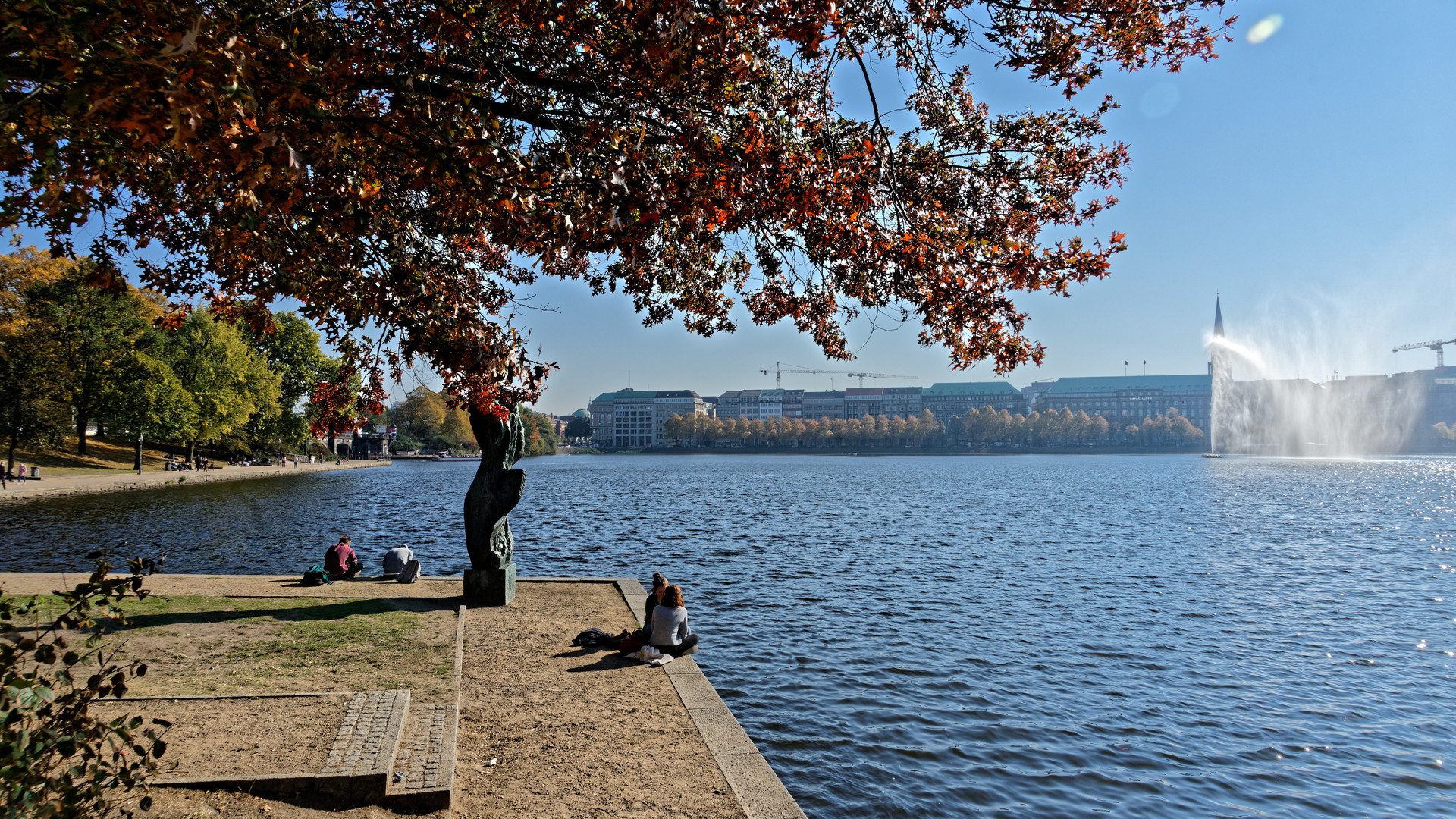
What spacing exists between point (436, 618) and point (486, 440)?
10.1 feet

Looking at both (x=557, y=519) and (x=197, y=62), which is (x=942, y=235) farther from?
(x=557, y=519)

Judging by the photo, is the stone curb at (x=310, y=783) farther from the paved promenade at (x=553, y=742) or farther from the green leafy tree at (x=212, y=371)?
the green leafy tree at (x=212, y=371)

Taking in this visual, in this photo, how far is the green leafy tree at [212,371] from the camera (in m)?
64.5

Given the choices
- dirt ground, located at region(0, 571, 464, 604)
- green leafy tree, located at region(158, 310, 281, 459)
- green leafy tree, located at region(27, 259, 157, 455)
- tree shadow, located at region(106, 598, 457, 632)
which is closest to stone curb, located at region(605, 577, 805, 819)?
tree shadow, located at region(106, 598, 457, 632)

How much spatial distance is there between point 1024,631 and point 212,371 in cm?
6768

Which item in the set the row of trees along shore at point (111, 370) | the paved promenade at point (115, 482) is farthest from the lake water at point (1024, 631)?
the row of trees along shore at point (111, 370)

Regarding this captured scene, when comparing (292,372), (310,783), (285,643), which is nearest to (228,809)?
(310,783)

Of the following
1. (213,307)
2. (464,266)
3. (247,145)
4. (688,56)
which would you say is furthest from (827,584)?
(247,145)

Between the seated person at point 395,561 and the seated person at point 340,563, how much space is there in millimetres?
708

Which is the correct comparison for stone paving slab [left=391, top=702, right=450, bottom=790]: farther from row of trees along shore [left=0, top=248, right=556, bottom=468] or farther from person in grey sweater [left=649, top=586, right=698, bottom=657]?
row of trees along shore [left=0, top=248, right=556, bottom=468]

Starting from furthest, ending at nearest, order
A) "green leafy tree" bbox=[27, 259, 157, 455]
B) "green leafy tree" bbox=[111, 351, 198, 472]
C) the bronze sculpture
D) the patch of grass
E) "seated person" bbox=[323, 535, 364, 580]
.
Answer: "green leafy tree" bbox=[111, 351, 198, 472]
"green leafy tree" bbox=[27, 259, 157, 455]
"seated person" bbox=[323, 535, 364, 580]
the bronze sculpture
the patch of grass

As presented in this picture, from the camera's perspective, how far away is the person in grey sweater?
1184 cm

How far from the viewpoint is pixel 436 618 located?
13.0 m

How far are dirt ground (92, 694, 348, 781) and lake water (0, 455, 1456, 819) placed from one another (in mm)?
4738
